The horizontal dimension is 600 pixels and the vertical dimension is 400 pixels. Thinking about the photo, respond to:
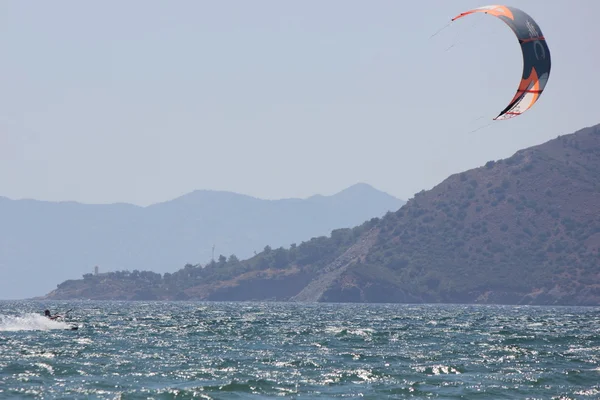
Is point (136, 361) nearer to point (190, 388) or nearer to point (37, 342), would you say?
point (190, 388)

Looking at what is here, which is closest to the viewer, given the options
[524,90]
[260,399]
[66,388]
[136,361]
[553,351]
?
[260,399]

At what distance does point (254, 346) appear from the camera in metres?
73.4

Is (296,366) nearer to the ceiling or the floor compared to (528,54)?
nearer to the floor

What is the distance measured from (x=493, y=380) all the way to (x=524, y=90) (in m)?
21.7

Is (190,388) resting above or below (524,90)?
below

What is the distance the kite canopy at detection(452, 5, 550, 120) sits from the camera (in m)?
62.9

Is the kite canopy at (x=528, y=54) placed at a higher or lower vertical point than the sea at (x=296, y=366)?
higher

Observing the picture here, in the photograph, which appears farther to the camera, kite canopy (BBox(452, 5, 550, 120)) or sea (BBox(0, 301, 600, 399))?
kite canopy (BBox(452, 5, 550, 120))

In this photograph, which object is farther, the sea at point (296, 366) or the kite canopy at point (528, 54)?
the kite canopy at point (528, 54)

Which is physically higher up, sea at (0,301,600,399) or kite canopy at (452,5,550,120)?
kite canopy at (452,5,550,120)

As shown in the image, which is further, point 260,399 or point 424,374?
point 424,374

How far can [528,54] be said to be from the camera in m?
63.2

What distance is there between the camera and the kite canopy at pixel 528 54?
6291cm

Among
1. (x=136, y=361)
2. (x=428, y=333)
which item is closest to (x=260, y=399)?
(x=136, y=361)
